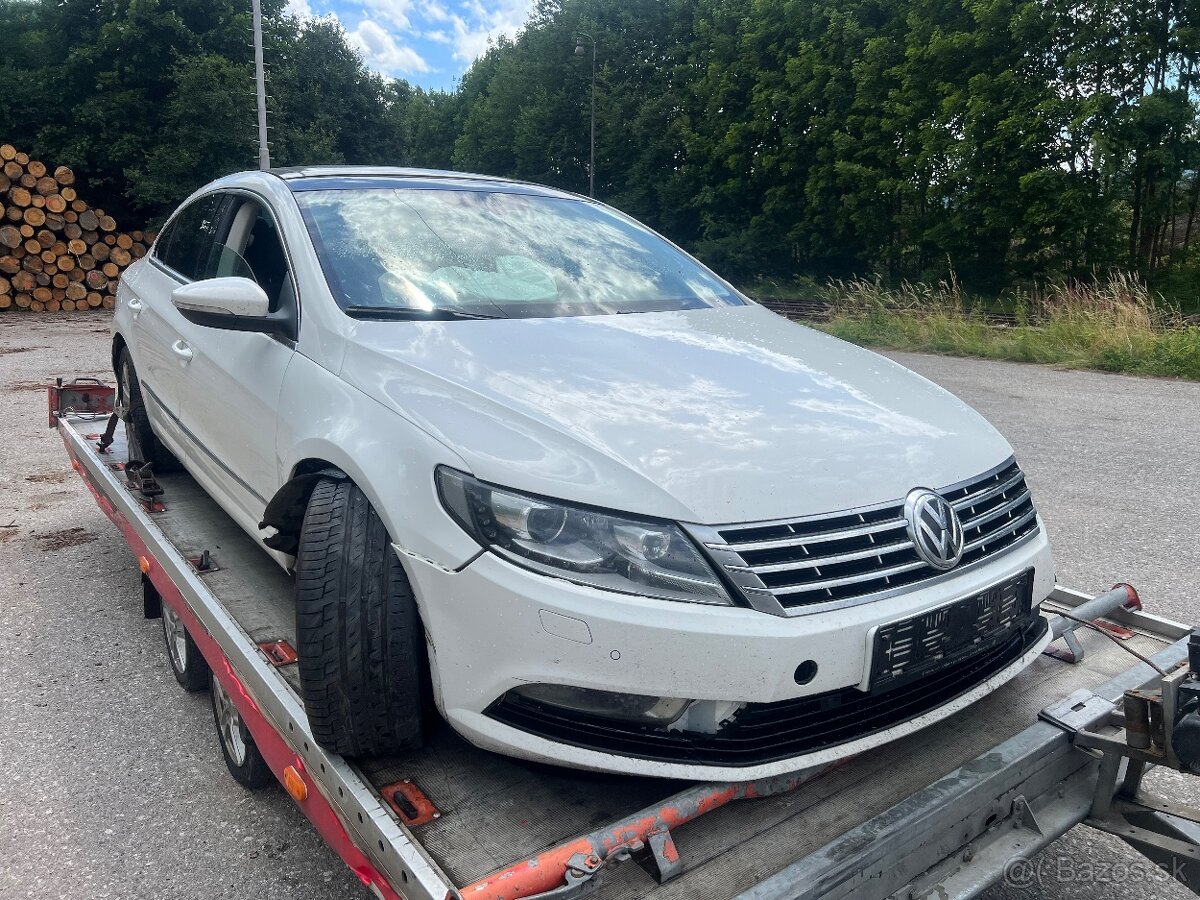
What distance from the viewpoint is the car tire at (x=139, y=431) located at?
4160mm

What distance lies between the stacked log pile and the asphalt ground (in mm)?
11884

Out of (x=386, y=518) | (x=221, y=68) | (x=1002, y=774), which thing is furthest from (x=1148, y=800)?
(x=221, y=68)

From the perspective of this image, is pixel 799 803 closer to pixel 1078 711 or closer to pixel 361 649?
pixel 1078 711

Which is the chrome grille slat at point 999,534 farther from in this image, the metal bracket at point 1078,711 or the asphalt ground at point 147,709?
the asphalt ground at point 147,709

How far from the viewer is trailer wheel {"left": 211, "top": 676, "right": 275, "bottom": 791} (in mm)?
2680

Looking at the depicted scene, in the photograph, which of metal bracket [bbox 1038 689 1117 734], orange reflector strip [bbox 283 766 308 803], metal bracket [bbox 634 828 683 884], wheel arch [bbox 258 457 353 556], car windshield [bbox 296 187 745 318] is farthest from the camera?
car windshield [bbox 296 187 745 318]

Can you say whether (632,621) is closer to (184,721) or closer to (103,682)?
(184,721)

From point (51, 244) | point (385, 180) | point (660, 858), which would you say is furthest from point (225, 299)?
point (51, 244)

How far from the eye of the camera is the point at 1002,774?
1855mm

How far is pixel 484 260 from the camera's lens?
2.90 meters

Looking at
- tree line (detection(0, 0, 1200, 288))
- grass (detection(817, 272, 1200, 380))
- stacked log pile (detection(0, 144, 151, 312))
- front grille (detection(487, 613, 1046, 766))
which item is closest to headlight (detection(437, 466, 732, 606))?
front grille (detection(487, 613, 1046, 766))

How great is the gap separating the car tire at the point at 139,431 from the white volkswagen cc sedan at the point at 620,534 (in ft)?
5.80

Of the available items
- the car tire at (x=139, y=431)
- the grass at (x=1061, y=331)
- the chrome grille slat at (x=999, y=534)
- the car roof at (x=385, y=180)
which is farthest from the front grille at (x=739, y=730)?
the grass at (x=1061, y=331)

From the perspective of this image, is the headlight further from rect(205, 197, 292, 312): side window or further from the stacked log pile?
the stacked log pile
